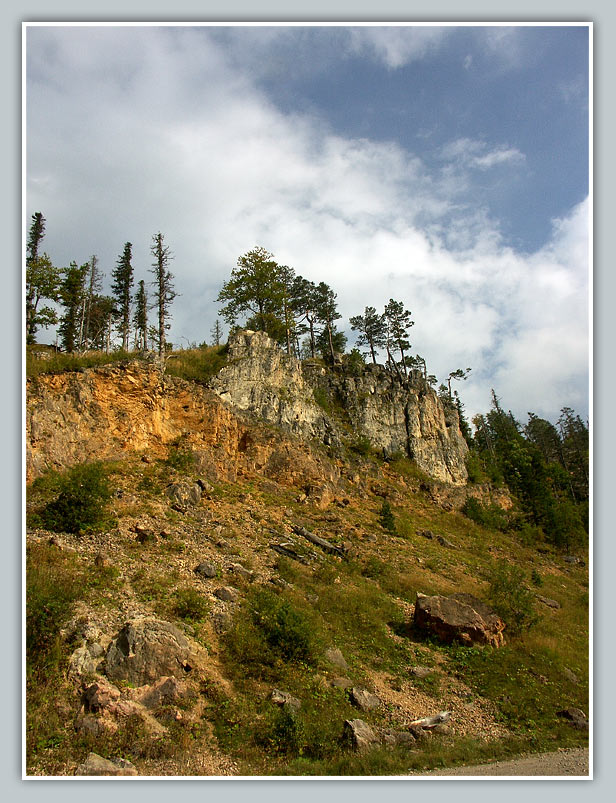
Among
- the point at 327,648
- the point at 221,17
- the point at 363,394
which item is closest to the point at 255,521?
the point at 327,648

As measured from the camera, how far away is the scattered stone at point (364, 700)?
372 inches

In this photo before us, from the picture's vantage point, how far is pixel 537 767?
7762mm

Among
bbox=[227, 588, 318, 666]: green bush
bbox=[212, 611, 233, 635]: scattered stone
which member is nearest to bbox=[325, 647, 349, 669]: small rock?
bbox=[227, 588, 318, 666]: green bush

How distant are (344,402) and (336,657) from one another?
28.8 meters

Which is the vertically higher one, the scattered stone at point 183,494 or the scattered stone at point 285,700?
the scattered stone at point 183,494

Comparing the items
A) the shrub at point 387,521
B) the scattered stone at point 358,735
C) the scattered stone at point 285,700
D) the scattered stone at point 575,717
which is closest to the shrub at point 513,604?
the scattered stone at point 575,717

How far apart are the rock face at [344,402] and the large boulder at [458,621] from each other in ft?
51.3

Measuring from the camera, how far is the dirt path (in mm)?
7512

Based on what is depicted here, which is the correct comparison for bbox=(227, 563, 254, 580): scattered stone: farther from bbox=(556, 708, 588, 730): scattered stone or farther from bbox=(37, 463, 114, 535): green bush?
bbox=(556, 708, 588, 730): scattered stone

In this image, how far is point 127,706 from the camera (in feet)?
25.3

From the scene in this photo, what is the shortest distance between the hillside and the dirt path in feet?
1.43

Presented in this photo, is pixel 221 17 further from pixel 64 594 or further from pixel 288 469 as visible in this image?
pixel 288 469

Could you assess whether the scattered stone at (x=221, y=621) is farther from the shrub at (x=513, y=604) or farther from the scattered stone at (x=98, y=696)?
the shrub at (x=513, y=604)

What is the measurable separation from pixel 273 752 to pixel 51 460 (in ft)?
46.9
